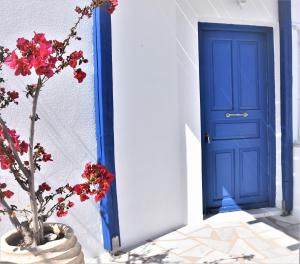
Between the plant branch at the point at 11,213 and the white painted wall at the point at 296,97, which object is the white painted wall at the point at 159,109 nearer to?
the white painted wall at the point at 296,97

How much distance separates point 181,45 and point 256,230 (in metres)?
2.31

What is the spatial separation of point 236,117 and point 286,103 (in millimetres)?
661

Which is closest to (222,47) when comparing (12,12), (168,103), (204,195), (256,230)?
(168,103)

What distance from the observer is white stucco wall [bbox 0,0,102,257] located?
301 centimetres

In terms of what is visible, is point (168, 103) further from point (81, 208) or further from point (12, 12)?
point (12, 12)

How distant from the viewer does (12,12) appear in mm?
2965

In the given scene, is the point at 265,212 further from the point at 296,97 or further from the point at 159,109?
the point at 159,109

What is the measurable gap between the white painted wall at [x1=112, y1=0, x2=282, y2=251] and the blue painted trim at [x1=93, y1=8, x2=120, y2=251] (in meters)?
0.19

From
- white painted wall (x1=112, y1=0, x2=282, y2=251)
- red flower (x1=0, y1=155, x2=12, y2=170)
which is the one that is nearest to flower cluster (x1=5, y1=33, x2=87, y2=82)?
red flower (x1=0, y1=155, x2=12, y2=170)

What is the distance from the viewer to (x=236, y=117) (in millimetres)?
4480

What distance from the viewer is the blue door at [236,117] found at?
4363 millimetres

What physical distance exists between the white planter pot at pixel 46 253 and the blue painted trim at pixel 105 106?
1.13 m

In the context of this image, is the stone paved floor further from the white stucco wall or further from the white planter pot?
the white planter pot

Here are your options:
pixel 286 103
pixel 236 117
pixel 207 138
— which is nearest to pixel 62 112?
pixel 207 138
